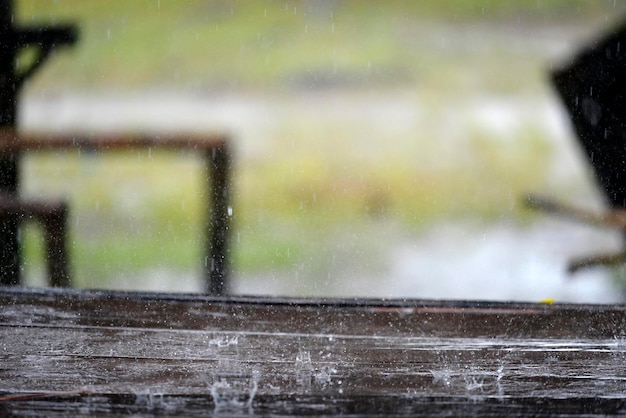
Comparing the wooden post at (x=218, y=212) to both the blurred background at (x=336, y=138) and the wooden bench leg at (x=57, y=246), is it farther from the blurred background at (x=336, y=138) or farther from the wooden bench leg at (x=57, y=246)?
the blurred background at (x=336, y=138)

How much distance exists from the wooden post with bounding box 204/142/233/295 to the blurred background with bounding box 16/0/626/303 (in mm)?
818

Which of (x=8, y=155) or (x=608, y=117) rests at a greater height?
(x=608, y=117)

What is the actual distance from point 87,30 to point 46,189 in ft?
3.53

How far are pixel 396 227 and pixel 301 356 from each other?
3.61 metres

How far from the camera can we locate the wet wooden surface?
81 cm

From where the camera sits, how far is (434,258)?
4.19 meters

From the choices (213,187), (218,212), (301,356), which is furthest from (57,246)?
(301,356)

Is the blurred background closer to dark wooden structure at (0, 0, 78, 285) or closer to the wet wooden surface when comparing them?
dark wooden structure at (0, 0, 78, 285)

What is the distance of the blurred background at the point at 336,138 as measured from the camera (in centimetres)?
385

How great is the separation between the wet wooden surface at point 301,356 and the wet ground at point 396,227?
2143mm

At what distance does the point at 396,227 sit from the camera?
4.52 meters

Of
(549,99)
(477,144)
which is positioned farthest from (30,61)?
(549,99)

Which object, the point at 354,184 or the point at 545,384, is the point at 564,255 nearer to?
the point at 354,184

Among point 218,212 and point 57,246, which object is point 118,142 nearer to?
point 218,212
